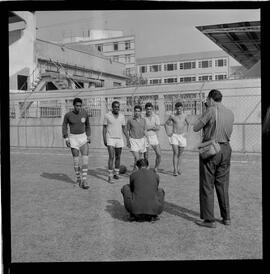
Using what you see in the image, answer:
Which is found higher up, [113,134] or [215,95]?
[215,95]

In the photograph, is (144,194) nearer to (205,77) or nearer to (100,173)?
(205,77)

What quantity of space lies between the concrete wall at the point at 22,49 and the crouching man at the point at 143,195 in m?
1.75

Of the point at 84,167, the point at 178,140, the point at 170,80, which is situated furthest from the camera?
the point at 178,140

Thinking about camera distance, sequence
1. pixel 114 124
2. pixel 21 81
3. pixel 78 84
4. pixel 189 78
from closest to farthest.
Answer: pixel 21 81 → pixel 189 78 → pixel 78 84 → pixel 114 124

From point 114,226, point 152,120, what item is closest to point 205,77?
point 114,226

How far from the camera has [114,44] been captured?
4.76 m

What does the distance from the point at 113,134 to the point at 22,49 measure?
2925mm

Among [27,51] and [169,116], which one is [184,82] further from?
[169,116]

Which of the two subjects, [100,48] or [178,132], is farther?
[178,132]

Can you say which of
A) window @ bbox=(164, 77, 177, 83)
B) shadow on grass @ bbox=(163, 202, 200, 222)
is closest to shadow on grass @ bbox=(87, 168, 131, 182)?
shadow on grass @ bbox=(163, 202, 200, 222)

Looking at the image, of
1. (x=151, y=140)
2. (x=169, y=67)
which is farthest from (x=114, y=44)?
(x=151, y=140)

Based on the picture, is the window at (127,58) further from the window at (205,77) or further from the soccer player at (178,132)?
the soccer player at (178,132)

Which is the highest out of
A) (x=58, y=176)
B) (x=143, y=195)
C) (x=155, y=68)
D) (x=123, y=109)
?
(x=155, y=68)

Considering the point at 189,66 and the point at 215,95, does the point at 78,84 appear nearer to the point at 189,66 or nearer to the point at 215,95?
the point at 189,66
